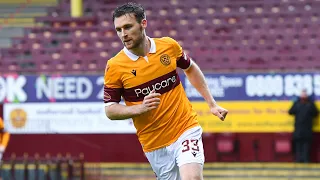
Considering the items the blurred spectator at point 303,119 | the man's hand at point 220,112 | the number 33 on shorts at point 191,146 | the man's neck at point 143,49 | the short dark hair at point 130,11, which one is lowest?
the blurred spectator at point 303,119

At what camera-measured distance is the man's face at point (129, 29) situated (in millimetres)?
6227

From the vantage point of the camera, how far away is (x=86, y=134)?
49.3 ft

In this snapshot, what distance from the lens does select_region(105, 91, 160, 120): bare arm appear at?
6.10 meters

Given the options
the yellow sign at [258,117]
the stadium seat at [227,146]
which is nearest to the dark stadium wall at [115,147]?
the stadium seat at [227,146]

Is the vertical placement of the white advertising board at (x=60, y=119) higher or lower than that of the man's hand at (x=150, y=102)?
lower

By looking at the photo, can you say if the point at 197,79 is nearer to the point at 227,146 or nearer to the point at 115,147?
the point at 227,146

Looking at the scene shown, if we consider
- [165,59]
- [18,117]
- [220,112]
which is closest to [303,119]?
[18,117]

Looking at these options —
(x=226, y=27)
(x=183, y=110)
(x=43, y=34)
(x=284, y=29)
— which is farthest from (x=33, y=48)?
(x=183, y=110)

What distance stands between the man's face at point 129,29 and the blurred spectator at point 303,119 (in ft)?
26.0

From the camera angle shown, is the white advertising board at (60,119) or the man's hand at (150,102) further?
the white advertising board at (60,119)

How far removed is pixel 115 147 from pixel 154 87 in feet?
28.3

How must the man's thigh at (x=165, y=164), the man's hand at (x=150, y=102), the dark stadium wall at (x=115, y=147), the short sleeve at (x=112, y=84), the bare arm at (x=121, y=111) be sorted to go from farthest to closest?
the dark stadium wall at (x=115, y=147)
the man's thigh at (x=165, y=164)
the short sleeve at (x=112, y=84)
the bare arm at (x=121, y=111)
the man's hand at (x=150, y=102)

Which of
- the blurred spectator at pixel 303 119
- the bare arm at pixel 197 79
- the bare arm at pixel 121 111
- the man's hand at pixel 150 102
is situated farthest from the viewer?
the blurred spectator at pixel 303 119

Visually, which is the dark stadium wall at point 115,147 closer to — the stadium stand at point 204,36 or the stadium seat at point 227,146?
the stadium seat at point 227,146
